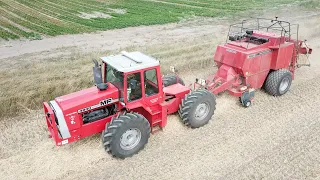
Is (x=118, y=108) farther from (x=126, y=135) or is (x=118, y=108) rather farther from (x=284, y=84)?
(x=284, y=84)

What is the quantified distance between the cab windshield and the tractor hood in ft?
0.36

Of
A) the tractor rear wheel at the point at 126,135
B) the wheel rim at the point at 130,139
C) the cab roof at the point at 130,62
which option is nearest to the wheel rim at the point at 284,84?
the cab roof at the point at 130,62

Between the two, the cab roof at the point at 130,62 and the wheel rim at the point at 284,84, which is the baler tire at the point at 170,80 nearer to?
the cab roof at the point at 130,62

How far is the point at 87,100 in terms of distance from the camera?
7.25m

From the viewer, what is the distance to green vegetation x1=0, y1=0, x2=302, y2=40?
803 inches

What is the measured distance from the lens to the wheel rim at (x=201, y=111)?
8594mm

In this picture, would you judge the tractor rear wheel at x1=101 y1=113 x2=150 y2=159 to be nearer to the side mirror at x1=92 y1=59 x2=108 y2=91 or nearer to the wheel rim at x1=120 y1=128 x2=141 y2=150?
the wheel rim at x1=120 y1=128 x2=141 y2=150

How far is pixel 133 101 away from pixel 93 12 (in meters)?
19.8

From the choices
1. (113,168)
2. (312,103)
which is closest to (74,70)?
(113,168)

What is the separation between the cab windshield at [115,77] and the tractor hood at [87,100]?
11 centimetres

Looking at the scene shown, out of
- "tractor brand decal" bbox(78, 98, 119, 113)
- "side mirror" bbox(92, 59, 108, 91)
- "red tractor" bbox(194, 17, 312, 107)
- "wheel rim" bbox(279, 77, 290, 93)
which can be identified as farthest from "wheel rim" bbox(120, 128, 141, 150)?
"wheel rim" bbox(279, 77, 290, 93)

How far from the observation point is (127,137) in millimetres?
7398

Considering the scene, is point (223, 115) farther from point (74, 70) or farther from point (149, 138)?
point (74, 70)

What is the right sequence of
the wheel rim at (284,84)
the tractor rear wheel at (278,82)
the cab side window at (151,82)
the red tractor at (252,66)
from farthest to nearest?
the wheel rim at (284,84)
the tractor rear wheel at (278,82)
the red tractor at (252,66)
the cab side window at (151,82)
